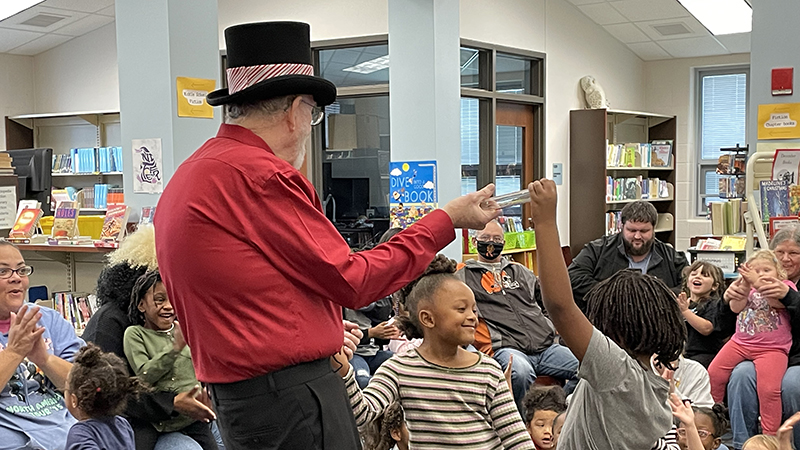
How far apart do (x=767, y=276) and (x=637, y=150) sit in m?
5.96

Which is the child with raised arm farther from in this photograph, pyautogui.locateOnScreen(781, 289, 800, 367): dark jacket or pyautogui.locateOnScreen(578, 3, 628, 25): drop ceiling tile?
pyautogui.locateOnScreen(578, 3, 628, 25): drop ceiling tile

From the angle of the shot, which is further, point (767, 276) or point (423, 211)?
point (423, 211)

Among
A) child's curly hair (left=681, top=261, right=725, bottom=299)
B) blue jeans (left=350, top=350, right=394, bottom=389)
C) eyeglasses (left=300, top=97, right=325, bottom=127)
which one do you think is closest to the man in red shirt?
eyeglasses (left=300, top=97, right=325, bottom=127)

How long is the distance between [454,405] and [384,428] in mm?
444

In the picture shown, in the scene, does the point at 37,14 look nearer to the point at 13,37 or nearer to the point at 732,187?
the point at 13,37

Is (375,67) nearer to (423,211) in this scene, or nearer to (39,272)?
(423,211)

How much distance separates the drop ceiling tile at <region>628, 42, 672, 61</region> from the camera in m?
9.68

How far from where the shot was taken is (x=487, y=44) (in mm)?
7613

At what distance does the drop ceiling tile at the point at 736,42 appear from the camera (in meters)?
9.06

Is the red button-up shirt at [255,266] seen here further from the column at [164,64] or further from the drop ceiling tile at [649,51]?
the drop ceiling tile at [649,51]

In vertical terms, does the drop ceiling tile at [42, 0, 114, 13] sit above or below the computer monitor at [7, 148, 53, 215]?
above

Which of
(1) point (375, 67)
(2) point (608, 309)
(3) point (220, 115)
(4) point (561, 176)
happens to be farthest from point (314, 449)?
(4) point (561, 176)

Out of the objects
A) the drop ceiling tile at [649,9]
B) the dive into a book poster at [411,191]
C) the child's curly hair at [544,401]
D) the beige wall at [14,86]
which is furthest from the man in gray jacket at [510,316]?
the beige wall at [14,86]

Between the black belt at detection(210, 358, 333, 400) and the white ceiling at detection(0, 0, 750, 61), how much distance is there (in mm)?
7673
